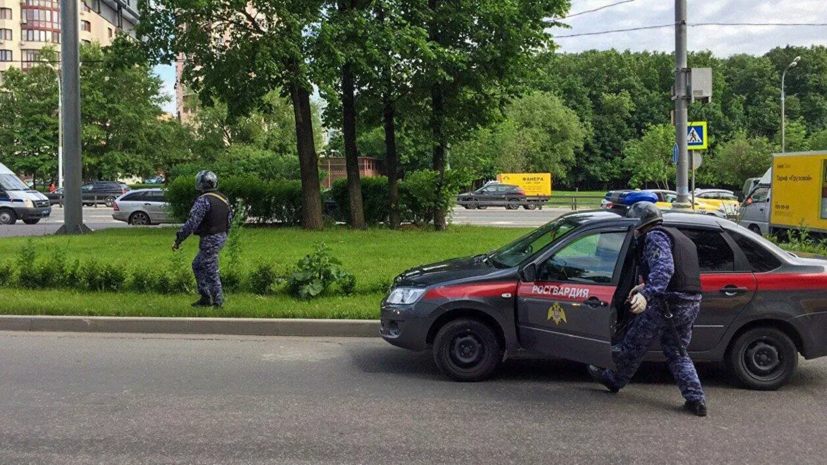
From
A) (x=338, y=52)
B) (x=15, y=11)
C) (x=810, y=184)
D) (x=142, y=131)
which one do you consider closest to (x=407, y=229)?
(x=338, y=52)

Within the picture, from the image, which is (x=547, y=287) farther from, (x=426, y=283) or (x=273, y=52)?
(x=273, y=52)

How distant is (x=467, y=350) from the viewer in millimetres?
6387

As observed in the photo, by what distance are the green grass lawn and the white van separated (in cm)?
905

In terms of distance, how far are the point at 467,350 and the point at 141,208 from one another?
915 inches

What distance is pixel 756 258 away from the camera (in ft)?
20.4

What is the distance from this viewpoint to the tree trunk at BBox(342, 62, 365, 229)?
2102 centimetres

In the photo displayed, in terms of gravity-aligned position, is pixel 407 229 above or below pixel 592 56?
below

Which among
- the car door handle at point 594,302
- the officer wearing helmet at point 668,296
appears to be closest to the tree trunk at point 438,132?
the car door handle at point 594,302

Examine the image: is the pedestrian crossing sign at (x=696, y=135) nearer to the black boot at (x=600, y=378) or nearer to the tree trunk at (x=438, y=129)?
the tree trunk at (x=438, y=129)

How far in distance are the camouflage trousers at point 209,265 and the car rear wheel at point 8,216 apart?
70.2 feet

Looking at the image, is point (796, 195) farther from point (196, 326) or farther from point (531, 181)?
point (531, 181)

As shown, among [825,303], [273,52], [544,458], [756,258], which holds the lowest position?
[544,458]

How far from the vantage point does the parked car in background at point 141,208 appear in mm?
26797

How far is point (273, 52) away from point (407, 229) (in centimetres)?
686
